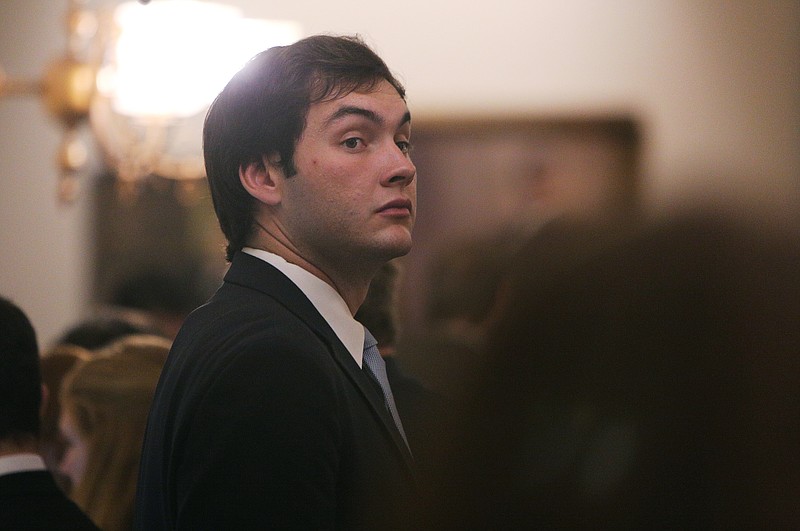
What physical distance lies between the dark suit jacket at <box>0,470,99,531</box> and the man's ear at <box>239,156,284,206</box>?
1.94 ft

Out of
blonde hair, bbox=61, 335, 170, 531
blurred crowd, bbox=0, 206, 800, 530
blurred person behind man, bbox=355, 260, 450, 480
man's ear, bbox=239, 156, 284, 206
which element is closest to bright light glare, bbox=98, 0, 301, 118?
blonde hair, bbox=61, 335, 170, 531

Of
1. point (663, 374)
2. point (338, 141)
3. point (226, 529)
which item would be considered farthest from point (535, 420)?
point (338, 141)

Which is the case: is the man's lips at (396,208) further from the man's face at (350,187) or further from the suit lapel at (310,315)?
the suit lapel at (310,315)

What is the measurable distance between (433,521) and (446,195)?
16.3 feet

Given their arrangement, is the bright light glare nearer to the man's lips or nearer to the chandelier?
the chandelier

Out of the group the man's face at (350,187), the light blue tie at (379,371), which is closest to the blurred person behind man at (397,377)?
the light blue tie at (379,371)

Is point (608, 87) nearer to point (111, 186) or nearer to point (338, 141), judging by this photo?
point (111, 186)

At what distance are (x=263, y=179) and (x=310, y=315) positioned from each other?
0.25 metres

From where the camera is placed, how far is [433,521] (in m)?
0.71

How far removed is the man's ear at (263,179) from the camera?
146cm

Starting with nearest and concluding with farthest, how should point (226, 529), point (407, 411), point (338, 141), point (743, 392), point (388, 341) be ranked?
point (743, 392) → point (226, 529) → point (338, 141) → point (407, 411) → point (388, 341)

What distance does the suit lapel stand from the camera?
4.11 feet

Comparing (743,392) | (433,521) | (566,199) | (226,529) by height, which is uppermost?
(743,392)

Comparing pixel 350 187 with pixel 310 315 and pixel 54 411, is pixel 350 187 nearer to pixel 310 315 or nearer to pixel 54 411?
pixel 310 315
